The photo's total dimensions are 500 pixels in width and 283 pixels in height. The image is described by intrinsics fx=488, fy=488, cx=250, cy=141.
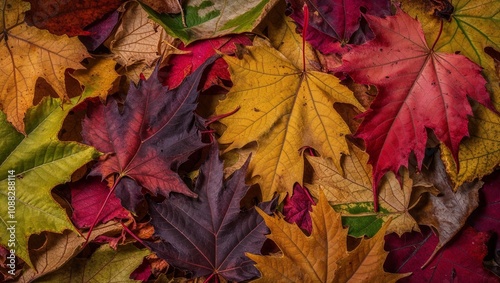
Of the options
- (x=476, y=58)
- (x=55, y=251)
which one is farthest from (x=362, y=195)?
(x=55, y=251)

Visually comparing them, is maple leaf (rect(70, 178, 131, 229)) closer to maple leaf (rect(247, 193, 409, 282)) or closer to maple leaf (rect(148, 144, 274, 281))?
maple leaf (rect(148, 144, 274, 281))

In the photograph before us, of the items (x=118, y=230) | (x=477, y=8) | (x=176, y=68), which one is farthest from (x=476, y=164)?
(x=118, y=230)

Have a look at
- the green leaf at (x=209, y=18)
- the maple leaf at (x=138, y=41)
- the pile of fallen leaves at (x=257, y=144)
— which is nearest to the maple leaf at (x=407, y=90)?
the pile of fallen leaves at (x=257, y=144)

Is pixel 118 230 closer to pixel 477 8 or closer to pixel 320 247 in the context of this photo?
pixel 320 247

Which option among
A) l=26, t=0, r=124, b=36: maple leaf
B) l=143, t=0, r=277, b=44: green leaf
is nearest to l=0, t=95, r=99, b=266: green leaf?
l=26, t=0, r=124, b=36: maple leaf

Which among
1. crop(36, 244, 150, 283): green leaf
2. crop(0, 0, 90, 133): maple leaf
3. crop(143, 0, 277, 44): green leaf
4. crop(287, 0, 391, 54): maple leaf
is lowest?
crop(36, 244, 150, 283): green leaf

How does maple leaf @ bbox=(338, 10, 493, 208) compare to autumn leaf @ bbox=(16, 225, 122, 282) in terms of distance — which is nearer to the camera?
maple leaf @ bbox=(338, 10, 493, 208)
